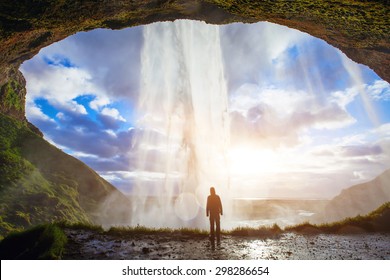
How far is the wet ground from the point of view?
8.73 metres

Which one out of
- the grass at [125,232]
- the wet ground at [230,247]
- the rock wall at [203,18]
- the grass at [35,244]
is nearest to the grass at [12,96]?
the rock wall at [203,18]

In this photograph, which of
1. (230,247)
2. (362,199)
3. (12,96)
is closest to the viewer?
(230,247)

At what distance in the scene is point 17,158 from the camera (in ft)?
134

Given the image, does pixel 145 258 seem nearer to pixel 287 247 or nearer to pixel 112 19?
pixel 287 247

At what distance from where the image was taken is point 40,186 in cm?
3891

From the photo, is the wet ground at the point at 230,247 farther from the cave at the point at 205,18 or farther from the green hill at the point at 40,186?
the green hill at the point at 40,186

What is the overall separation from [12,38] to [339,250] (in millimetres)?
19023

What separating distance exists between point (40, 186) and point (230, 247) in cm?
3865

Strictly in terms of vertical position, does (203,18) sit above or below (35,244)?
above

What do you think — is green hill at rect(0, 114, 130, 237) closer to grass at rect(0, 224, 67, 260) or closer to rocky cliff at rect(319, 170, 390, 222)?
grass at rect(0, 224, 67, 260)

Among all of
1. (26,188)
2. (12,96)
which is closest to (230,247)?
(26,188)

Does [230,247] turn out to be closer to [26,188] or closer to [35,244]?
[35,244]
